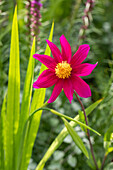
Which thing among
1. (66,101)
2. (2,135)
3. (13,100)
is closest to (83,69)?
(13,100)

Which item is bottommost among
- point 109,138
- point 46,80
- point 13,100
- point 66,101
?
point 66,101

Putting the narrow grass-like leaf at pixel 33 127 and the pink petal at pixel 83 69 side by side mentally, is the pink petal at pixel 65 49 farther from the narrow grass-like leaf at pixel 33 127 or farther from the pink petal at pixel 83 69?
the narrow grass-like leaf at pixel 33 127

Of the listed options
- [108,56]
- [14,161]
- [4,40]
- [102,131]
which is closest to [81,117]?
[14,161]

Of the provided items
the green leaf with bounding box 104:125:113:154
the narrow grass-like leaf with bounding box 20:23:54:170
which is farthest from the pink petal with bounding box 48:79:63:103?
the green leaf with bounding box 104:125:113:154

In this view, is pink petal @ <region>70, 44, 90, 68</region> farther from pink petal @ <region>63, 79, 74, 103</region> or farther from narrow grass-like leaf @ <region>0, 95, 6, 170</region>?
narrow grass-like leaf @ <region>0, 95, 6, 170</region>

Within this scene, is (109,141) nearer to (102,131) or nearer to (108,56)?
(102,131)

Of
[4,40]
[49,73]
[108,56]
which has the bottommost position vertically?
[108,56]

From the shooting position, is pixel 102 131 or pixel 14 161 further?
pixel 102 131

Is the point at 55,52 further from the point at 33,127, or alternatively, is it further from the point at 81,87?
the point at 33,127
